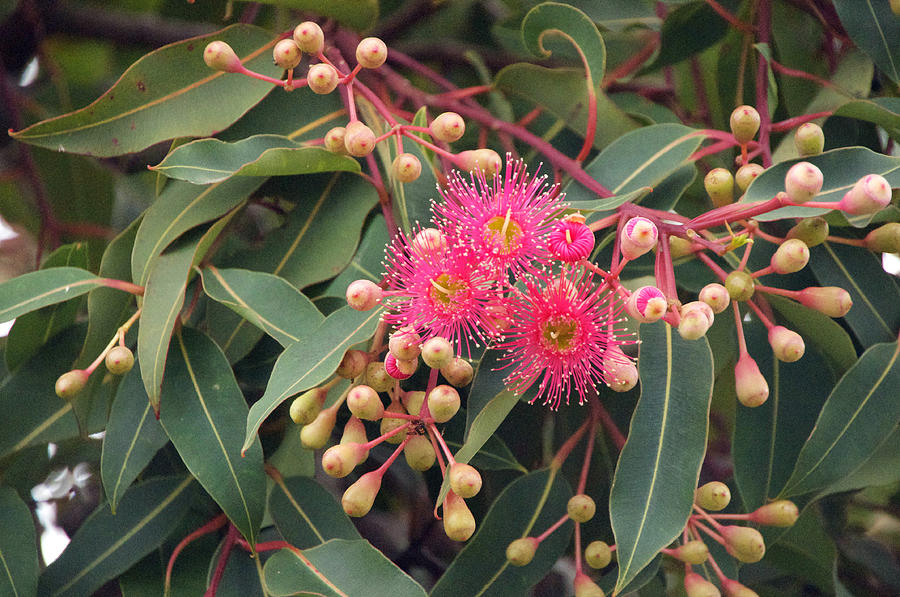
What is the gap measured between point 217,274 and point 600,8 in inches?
Answer: 30.8

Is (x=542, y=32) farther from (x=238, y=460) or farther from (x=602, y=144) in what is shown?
(x=238, y=460)

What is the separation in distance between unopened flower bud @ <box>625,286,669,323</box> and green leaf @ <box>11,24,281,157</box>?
2.08 ft

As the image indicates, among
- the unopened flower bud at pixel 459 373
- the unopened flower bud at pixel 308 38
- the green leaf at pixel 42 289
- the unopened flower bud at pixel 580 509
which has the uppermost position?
the unopened flower bud at pixel 308 38

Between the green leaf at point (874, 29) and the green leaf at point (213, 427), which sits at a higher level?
the green leaf at point (874, 29)

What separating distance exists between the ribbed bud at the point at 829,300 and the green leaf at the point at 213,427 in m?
0.67

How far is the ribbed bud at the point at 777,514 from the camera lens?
0.98 meters

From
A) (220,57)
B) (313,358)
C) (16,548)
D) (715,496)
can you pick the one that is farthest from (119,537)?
(715,496)

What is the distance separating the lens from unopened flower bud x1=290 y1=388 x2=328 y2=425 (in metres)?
0.88

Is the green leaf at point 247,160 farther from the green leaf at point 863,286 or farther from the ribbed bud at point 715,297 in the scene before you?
the green leaf at point 863,286

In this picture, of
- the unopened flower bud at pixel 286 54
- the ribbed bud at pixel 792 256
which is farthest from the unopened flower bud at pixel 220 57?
the ribbed bud at pixel 792 256

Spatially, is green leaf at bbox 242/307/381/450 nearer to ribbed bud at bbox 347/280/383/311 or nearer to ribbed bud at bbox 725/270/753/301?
ribbed bud at bbox 347/280/383/311

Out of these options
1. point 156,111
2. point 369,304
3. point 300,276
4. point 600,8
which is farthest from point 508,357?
point 600,8

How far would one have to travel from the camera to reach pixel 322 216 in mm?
1123

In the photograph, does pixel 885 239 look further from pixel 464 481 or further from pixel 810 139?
pixel 464 481
